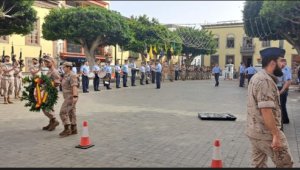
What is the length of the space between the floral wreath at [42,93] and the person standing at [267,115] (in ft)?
17.0

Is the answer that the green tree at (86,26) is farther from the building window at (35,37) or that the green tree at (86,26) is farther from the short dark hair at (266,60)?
the short dark hair at (266,60)

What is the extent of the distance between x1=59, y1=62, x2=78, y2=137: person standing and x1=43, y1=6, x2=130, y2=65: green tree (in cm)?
2241

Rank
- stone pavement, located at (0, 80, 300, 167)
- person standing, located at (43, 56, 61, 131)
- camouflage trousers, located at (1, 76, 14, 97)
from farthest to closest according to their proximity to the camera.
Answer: camouflage trousers, located at (1, 76, 14, 97), person standing, located at (43, 56, 61, 131), stone pavement, located at (0, 80, 300, 167)

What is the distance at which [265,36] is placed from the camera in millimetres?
28641

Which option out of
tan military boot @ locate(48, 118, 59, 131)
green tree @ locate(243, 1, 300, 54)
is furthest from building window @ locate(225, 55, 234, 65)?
tan military boot @ locate(48, 118, 59, 131)

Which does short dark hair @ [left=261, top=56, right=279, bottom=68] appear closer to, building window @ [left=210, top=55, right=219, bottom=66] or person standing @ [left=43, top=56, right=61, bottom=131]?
person standing @ [left=43, top=56, right=61, bottom=131]

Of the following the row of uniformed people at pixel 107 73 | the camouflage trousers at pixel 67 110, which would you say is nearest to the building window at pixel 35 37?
the row of uniformed people at pixel 107 73

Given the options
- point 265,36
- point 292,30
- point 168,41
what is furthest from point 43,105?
point 168,41

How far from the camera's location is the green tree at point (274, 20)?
22500 millimetres

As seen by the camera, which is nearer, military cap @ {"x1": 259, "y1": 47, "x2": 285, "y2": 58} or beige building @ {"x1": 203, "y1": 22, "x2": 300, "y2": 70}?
military cap @ {"x1": 259, "y1": 47, "x2": 285, "y2": 58}

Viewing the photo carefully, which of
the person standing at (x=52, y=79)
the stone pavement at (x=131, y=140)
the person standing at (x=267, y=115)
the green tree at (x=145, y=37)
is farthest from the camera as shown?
the green tree at (x=145, y=37)

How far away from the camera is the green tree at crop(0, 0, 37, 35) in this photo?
18422mm

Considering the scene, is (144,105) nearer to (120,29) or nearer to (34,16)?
(34,16)

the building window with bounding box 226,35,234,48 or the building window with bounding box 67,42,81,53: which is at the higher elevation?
the building window with bounding box 226,35,234,48
